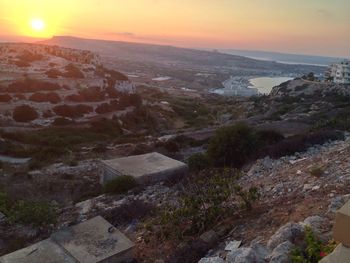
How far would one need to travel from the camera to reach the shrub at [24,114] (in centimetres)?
3325

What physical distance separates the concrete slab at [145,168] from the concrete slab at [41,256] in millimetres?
6274

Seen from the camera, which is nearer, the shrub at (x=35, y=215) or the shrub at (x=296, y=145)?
the shrub at (x=35, y=215)

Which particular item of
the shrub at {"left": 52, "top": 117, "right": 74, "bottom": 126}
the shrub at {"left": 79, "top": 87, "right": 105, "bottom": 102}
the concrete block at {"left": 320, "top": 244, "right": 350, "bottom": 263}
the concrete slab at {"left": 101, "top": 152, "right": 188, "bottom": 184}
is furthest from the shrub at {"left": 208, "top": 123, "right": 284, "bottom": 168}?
the shrub at {"left": 79, "top": 87, "right": 105, "bottom": 102}

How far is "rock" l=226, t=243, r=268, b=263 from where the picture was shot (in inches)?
211

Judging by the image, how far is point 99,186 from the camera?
16.1 metres

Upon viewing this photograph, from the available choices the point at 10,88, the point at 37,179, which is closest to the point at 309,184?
the point at 37,179

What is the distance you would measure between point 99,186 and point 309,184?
31.6ft

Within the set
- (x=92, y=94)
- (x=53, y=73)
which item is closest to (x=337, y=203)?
(x=92, y=94)

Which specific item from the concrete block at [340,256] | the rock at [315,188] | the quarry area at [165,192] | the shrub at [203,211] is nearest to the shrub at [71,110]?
the quarry area at [165,192]

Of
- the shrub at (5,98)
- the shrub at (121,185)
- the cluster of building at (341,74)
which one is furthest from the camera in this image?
the cluster of building at (341,74)

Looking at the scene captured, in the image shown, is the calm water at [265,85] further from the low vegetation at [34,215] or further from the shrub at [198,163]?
the low vegetation at [34,215]

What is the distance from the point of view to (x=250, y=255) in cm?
543

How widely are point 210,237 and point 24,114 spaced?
30061 mm

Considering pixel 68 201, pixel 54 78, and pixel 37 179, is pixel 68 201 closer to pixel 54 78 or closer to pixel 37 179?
pixel 37 179
